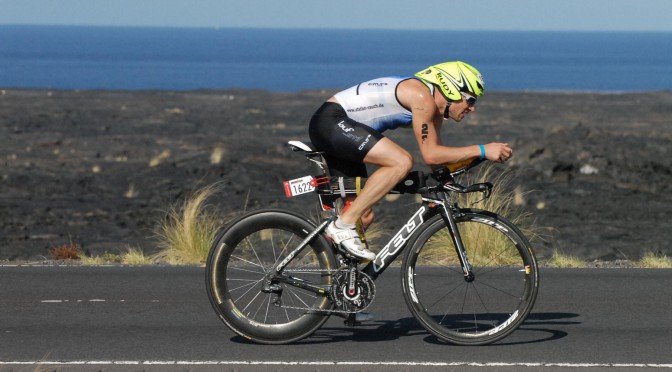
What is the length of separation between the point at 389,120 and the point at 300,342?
1534mm

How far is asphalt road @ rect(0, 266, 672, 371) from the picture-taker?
7.22m

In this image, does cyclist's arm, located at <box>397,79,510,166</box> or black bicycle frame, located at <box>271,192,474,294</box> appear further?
black bicycle frame, located at <box>271,192,474,294</box>

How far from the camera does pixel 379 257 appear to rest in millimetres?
7590

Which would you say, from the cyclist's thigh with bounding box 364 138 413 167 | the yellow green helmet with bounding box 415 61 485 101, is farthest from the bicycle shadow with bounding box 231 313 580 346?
the yellow green helmet with bounding box 415 61 485 101

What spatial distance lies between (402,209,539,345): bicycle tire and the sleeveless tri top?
70 centimetres

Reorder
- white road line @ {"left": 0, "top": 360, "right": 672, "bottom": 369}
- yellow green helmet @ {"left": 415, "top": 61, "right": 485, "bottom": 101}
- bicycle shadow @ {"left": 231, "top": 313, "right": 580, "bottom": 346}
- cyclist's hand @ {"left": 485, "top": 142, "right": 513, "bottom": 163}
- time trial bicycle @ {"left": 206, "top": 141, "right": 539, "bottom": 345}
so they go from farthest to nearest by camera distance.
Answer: bicycle shadow @ {"left": 231, "top": 313, "right": 580, "bottom": 346} → time trial bicycle @ {"left": 206, "top": 141, "right": 539, "bottom": 345} → yellow green helmet @ {"left": 415, "top": 61, "right": 485, "bottom": 101} → cyclist's hand @ {"left": 485, "top": 142, "right": 513, "bottom": 163} → white road line @ {"left": 0, "top": 360, "right": 672, "bottom": 369}

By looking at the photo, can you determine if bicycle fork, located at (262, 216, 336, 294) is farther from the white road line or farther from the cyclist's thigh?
the white road line

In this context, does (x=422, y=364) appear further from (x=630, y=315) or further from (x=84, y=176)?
(x=84, y=176)

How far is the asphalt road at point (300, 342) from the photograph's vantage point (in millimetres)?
7219

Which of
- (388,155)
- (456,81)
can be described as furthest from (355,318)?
(456,81)

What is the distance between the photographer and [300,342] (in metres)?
7.77

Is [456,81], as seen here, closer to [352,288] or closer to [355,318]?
[352,288]
